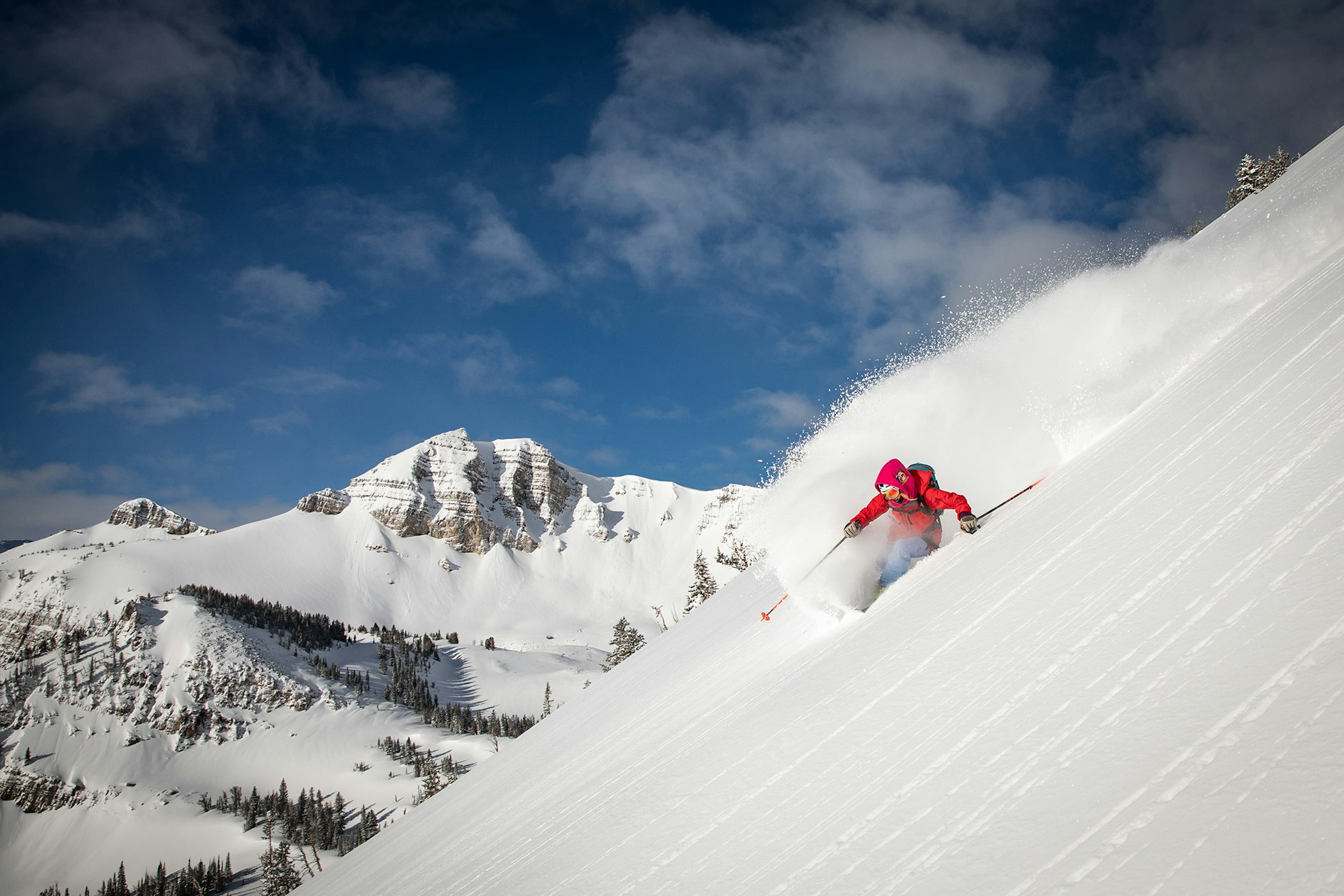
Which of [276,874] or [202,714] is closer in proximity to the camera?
[276,874]

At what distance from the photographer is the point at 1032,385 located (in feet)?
26.2

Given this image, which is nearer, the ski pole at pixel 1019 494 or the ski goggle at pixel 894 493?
the ski pole at pixel 1019 494

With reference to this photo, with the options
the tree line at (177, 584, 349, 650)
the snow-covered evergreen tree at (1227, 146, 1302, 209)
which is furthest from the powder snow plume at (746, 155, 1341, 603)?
the tree line at (177, 584, 349, 650)

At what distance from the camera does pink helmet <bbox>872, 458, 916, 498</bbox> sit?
6.38 metres

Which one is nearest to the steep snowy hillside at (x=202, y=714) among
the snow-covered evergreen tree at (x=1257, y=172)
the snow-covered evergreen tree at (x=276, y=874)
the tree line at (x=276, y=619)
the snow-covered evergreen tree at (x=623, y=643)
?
the tree line at (x=276, y=619)

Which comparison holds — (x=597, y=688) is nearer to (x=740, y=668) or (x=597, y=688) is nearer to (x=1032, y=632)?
(x=740, y=668)

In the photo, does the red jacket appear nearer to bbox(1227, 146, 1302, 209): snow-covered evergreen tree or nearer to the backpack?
the backpack

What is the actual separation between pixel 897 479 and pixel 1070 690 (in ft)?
13.1

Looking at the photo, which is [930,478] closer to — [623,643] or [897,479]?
[897,479]

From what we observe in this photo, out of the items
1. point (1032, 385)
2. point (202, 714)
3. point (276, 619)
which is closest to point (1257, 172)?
point (1032, 385)

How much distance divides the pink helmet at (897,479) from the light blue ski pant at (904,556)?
0.47 meters

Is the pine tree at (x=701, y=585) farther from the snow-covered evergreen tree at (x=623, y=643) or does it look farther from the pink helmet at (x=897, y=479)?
the pink helmet at (x=897, y=479)

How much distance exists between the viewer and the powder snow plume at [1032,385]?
277 inches

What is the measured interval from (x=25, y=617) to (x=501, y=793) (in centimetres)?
22983
